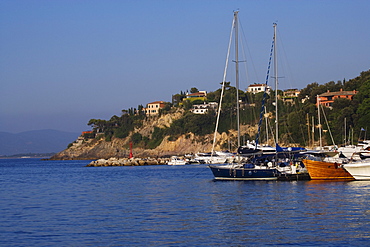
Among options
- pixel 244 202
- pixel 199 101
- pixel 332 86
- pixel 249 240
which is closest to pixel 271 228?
pixel 249 240

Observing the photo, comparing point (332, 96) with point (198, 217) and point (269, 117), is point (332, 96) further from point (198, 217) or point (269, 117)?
point (198, 217)

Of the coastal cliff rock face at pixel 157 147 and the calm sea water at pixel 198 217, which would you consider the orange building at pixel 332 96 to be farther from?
the calm sea water at pixel 198 217

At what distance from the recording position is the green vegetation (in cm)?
9262

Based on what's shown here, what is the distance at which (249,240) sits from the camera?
61.8 feet

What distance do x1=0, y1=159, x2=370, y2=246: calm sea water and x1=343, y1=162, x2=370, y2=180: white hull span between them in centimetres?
84

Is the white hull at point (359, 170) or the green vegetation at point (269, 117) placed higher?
the green vegetation at point (269, 117)

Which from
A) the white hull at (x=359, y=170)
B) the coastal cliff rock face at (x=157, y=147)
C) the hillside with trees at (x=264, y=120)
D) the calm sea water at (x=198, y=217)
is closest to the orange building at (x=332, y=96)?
the hillside with trees at (x=264, y=120)

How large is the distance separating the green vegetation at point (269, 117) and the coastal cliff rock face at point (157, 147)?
6.20 feet

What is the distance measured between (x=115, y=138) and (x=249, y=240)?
6247 inches

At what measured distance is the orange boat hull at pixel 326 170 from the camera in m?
39.9

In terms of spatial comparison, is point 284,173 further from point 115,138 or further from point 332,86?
point 115,138

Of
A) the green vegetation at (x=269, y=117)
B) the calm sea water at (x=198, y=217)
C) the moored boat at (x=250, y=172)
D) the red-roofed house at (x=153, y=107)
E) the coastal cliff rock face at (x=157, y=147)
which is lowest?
the calm sea water at (x=198, y=217)

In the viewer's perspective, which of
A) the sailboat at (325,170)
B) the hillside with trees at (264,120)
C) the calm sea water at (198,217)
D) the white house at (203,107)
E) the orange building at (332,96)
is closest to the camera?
the calm sea water at (198,217)

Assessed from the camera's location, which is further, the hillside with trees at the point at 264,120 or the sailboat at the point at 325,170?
the hillside with trees at the point at 264,120
